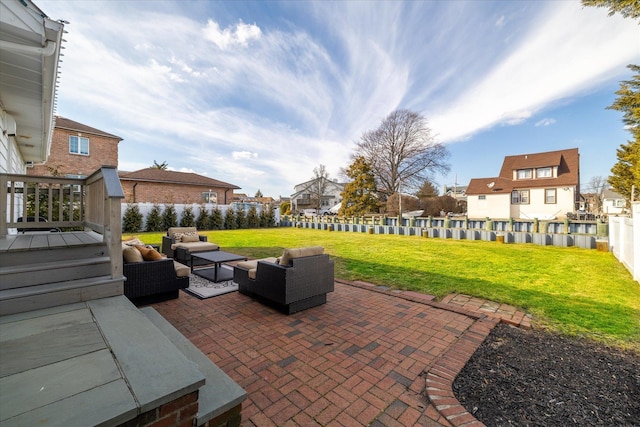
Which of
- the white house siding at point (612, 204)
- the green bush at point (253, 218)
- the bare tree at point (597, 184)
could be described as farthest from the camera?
the bare tree at point (597, 184)

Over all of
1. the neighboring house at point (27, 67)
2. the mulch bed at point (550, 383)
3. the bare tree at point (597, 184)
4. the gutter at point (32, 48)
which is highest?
the bare tree at point (597, 184)

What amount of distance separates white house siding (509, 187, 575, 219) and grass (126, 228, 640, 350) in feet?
46.6

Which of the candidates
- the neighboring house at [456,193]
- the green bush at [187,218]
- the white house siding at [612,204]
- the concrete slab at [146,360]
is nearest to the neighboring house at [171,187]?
the green bush at [187,218]

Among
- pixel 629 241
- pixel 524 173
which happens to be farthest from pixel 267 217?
pixel 524 173

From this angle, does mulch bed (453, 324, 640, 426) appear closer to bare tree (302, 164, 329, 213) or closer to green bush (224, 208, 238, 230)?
green bush (224, 208, 238, 230)

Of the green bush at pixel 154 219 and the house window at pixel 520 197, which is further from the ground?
the house window at pixel 520 197

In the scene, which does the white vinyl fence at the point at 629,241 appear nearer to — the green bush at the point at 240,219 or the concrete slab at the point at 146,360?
the concrete slab at the point at 146,360

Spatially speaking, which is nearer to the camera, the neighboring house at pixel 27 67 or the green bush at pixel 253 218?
the neighboring house at pixel 27 67

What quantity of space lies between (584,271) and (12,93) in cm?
1255

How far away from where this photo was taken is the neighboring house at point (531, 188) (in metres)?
21.2

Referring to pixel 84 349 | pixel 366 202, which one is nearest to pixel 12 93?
pixel 84 349

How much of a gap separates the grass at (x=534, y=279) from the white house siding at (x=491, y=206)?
14.4 m

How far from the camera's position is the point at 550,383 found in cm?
236

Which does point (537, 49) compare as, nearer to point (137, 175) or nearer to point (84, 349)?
point (84, 349)
